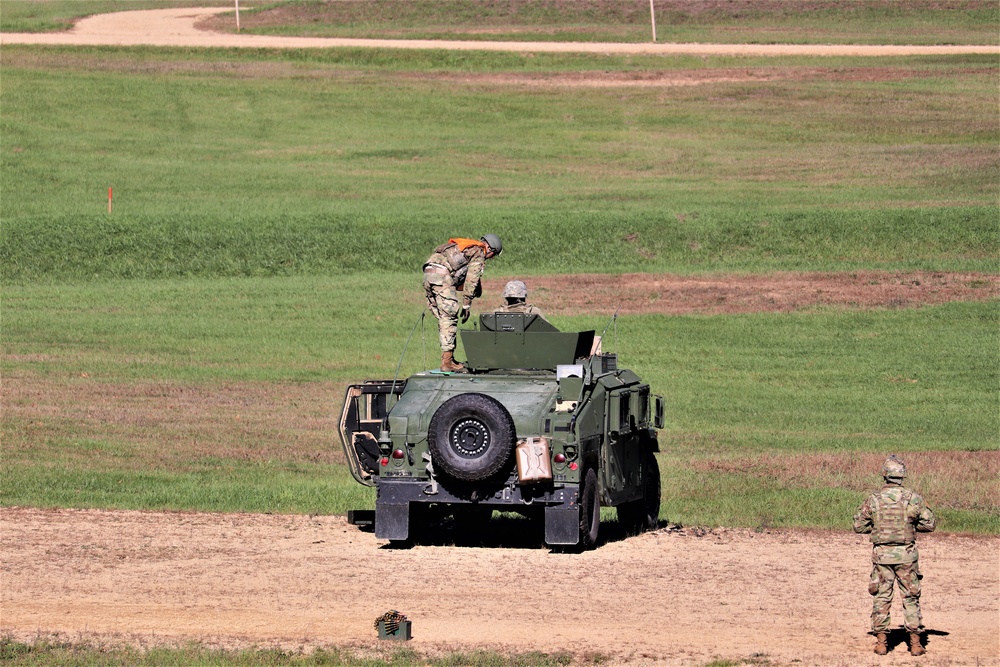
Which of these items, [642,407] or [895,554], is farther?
[642,407]

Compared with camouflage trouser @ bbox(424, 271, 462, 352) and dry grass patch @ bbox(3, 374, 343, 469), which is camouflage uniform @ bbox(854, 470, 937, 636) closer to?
camouflage trouser @ bbox(424, 271, 462, 352)

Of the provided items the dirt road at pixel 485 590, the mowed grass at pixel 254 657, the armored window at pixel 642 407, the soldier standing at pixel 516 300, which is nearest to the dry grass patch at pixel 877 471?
the dirt road at pixel 485 590

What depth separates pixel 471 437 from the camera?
51.7 feet

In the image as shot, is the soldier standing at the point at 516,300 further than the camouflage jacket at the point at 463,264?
No

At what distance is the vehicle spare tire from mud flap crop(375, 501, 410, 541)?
778 mm

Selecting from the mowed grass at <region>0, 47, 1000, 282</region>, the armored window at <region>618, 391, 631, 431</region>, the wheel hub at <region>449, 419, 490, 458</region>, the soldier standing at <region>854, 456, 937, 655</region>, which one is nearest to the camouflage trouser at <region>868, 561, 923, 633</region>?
the soldier standing at <region>854, 456, 937, 655</region>

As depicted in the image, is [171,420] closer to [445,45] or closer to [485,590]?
[485,590]

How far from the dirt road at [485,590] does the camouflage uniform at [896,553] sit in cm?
35

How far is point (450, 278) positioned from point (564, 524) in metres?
3.65

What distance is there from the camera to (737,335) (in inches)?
1300

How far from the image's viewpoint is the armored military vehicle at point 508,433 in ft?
51.5

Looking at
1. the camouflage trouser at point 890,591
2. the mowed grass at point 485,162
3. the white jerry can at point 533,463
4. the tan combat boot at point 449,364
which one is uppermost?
the mowed grass at point 485,162

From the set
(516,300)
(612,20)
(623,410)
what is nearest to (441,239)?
(516,300)

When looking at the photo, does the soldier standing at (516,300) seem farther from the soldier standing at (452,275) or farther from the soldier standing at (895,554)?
the soldier standing at (895,554)
